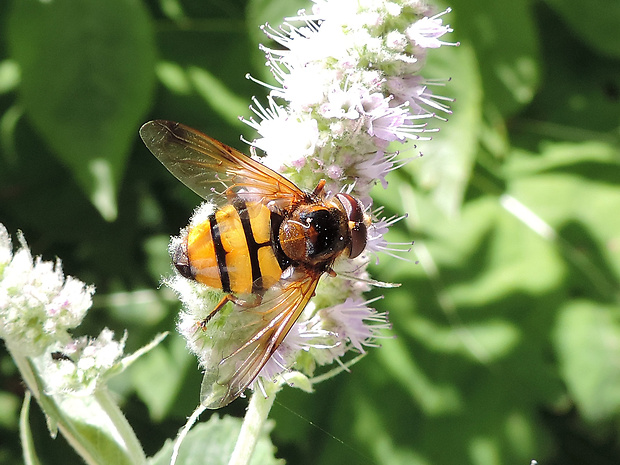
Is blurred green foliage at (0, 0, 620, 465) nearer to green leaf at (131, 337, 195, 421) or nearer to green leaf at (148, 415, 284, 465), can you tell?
green leaf at (131, 337, 195, 421)

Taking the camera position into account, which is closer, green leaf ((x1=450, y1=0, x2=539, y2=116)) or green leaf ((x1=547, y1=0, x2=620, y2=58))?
green leaf ((x1=450, y1=0, x2=539, y2=116))

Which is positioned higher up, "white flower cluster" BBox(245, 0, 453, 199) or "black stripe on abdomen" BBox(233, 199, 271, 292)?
"white flower cluster" BBox(245, 0, 453, 199)

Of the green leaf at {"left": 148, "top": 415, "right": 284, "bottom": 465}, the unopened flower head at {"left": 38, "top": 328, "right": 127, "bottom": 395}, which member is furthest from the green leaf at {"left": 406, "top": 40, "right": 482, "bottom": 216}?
the unopened flower head at {"left": 38, "top": 328, "right": 127, "bottom": 395}

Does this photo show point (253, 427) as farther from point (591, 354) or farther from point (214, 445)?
point (591, 354)

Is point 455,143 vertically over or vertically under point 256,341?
under

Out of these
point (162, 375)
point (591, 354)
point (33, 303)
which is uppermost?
point (33, 303)

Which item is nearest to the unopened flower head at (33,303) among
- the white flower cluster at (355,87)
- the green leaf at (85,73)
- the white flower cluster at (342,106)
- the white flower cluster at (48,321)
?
the white flower cluster at (48,321)

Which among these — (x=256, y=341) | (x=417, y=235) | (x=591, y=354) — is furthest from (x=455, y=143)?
Result: (x=256, y=341)
